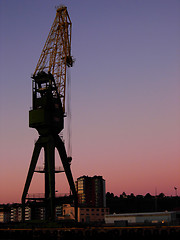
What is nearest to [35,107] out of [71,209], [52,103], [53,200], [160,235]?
[52,103]

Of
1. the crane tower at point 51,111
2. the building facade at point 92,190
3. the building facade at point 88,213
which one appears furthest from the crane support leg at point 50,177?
the building facade at point 92,190

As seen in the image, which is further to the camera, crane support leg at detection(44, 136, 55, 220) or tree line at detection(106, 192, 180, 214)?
tree line at detection(106, 192, 180, 214)

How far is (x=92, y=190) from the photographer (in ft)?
564

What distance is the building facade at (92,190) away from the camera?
560ft

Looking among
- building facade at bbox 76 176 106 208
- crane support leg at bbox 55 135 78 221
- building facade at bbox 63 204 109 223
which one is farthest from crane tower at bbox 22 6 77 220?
building facade at bbox 76 176 106 208

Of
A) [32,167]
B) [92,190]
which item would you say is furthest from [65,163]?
[92,190]

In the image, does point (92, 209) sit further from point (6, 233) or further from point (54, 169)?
point (6, 233)

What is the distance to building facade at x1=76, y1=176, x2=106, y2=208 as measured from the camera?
17075cm

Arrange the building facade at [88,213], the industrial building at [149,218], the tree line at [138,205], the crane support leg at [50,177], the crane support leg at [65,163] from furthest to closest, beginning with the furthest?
the tree line at [138,205] < the building facade at [88,213] < the industrial building at [149,218] < the crane support leg at [65,163] < the crane support leg at [50,177]

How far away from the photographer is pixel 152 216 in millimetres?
73562

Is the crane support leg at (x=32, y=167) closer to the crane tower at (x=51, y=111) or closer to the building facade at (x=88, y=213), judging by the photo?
the crane tower at (x=51, y=111)

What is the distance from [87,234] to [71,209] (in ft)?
221

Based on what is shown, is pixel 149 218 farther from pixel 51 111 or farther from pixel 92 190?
pixel 92 190

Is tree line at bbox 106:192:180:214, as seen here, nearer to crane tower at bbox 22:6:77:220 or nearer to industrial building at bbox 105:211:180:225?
industrial building at bbox 105:211:180:225
